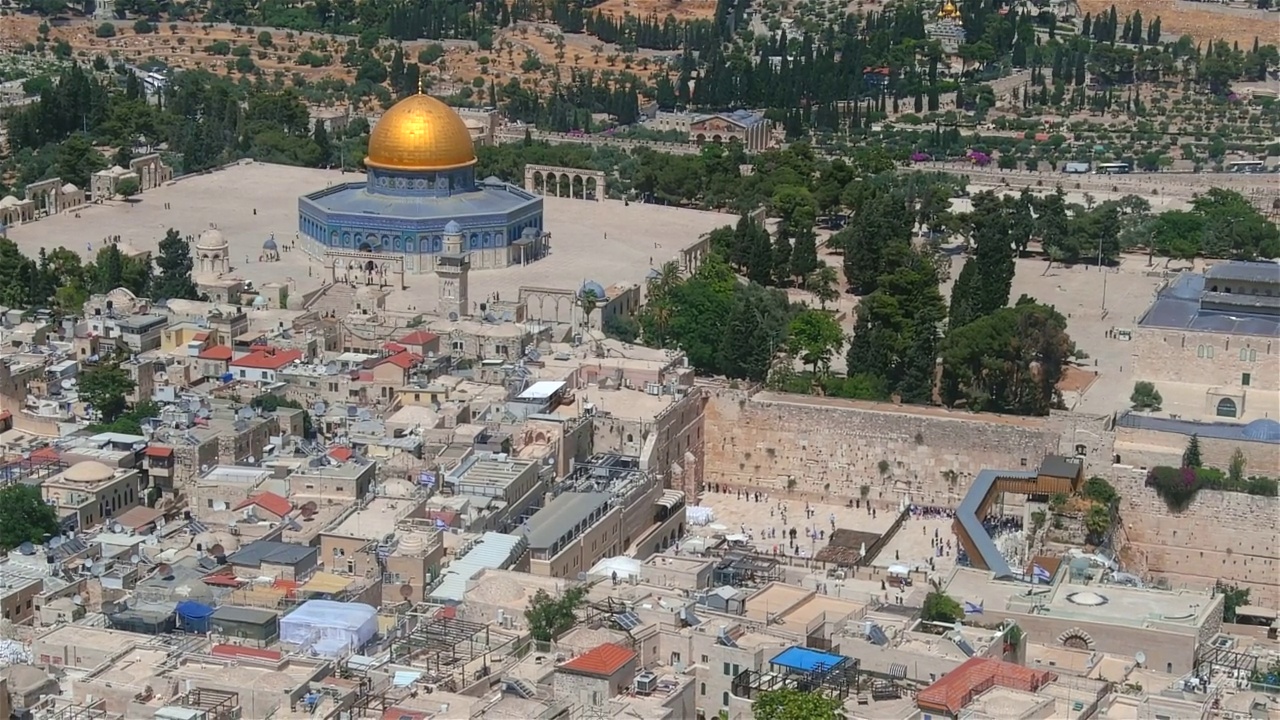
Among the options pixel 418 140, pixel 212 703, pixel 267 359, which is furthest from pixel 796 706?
pixel 418 140

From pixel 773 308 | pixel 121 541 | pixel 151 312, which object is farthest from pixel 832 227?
pixel 121 541

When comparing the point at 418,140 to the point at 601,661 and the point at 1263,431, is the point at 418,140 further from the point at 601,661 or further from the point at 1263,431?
the point at 601,661

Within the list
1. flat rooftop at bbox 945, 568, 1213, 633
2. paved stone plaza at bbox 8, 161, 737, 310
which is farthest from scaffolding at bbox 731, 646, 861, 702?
paved stone plaza at bbox 8, 161, 737, 310

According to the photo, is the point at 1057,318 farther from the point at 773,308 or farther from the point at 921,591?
the point at 921,591

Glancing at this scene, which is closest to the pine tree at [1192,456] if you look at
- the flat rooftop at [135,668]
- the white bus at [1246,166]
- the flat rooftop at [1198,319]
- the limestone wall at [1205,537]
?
the limestone wall at [1205,537]

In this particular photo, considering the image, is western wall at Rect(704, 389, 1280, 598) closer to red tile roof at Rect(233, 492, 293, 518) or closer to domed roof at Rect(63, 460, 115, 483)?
red tile roof at Rect(233, 492, 293, 518)
